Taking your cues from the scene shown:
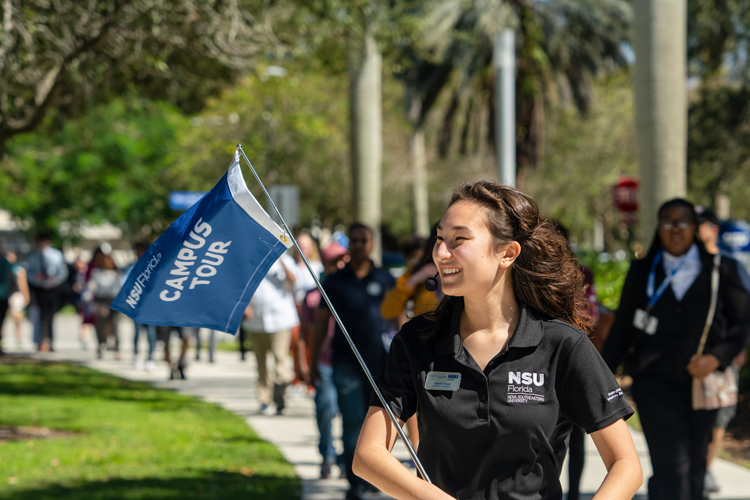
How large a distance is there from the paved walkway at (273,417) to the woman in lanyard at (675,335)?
175 centimetres

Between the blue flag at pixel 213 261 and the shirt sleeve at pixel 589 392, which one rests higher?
the blue flag at pixel 213 261

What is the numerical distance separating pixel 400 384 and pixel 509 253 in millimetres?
492

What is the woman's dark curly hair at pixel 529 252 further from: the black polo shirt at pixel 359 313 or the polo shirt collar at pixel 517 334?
the black polo shirt at pixel 359 313

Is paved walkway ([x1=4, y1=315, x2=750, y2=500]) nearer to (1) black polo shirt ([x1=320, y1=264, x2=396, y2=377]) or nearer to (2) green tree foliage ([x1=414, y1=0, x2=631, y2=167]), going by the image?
(1) black polo shirt ([x1=320, y1=264, x2=396, y2=377])

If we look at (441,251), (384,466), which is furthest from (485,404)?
(441,251)

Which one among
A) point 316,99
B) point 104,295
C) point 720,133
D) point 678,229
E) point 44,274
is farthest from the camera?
point 316,99

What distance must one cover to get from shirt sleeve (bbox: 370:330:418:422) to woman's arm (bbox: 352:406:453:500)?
0.04m

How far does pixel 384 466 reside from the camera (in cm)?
244

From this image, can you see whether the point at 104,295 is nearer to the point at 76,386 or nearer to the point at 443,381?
the point at 76,386

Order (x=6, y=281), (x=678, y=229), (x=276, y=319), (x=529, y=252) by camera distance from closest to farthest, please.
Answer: (x=529, y=252), (x=678, y=229), (x=276, y=319), (x=6, y=281)

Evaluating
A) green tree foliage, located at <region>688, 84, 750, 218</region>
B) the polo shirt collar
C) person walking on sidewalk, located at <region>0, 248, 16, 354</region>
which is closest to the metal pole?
the polo shirt collar

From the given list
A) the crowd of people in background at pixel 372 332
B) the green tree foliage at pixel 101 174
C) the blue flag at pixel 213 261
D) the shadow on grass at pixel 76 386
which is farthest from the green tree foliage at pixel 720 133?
the green tree foliage at pixel 101 174

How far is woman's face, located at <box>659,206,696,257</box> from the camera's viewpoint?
15.2 ft

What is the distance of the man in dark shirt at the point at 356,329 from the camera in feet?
20.3
